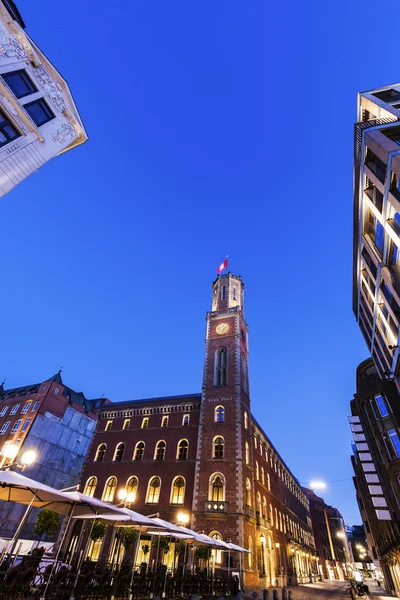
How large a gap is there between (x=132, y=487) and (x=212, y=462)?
9181mm

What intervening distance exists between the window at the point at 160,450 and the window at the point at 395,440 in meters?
21.2

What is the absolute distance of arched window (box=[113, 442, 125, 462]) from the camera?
33312 mm

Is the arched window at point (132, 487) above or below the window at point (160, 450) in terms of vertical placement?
below

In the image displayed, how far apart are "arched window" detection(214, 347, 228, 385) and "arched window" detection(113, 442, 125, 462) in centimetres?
1267

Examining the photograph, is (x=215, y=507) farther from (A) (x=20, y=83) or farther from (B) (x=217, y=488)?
(A) (x=20, y=83)

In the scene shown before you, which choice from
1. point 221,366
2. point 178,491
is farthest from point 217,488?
point 221,366

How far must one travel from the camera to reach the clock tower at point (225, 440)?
25.3m

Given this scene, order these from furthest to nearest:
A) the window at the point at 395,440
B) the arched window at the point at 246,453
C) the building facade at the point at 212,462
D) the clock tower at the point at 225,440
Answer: the arched window at the point at 246,453 < the building facade at the point at 212,462 < the clock tower at the point at 225,440 < the window at the point at 395,440

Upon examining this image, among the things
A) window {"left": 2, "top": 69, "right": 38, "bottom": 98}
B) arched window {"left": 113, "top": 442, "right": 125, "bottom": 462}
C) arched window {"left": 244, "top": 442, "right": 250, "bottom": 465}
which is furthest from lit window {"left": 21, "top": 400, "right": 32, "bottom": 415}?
window {"left": 2, "top": 69, "right": 38, "bottom": 98}

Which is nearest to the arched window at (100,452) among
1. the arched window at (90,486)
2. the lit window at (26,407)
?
the arched window at (90,486)

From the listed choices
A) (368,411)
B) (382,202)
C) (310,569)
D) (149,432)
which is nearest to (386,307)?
(382,202)

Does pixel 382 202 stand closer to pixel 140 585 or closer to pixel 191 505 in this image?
pixel 140 585

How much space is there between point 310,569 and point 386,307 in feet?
174

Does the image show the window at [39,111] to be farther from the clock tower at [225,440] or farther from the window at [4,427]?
the window at [4,427]
